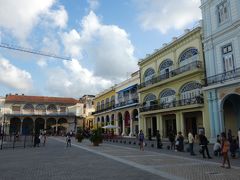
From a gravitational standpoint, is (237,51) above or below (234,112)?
above

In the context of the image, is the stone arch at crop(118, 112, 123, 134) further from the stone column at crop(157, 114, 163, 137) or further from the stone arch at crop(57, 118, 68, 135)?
the stone arch at crop(57, 118, 68, 135)

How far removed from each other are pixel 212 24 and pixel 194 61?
3.92 meters

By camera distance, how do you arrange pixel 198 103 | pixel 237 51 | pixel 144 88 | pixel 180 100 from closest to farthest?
pixel 237 51
pixel 198 103
pixel 180 100
pixel 144 88

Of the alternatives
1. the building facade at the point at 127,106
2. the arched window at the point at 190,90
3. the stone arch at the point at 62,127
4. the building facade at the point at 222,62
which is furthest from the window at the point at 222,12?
the stone arch at the point at 62,127

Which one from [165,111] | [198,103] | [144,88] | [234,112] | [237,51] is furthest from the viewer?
[144,88]

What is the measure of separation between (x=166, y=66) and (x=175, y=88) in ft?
12.2

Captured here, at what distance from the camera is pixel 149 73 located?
115ft

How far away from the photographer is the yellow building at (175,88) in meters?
25.7

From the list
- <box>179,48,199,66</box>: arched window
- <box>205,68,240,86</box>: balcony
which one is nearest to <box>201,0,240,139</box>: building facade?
<box>205,68,240,86</box>: balcony

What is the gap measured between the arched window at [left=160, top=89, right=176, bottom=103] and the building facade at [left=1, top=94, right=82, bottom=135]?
3435 centimetres

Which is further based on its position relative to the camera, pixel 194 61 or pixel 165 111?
pixel 165 111

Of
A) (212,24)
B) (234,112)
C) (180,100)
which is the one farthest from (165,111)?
(212,24)

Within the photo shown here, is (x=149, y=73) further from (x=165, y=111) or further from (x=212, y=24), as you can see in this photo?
(x=212, y=24)

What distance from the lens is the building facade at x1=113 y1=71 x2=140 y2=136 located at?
3862 cm
